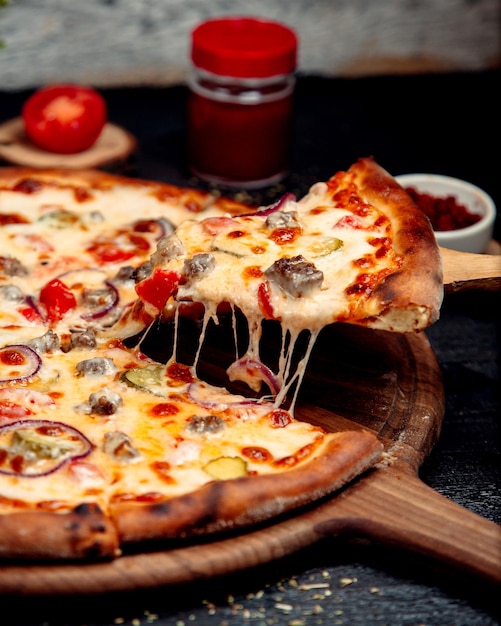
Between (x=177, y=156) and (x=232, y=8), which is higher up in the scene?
(x=232, y=8)

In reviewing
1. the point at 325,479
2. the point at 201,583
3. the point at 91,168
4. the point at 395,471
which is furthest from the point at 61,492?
the point at 91,168

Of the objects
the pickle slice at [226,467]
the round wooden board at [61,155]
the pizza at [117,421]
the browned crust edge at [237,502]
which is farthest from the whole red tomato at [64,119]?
the browned crust edge at [237,502]

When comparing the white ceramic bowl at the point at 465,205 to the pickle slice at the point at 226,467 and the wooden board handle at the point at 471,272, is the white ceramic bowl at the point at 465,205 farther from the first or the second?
the pickle slice at the point at 226,467

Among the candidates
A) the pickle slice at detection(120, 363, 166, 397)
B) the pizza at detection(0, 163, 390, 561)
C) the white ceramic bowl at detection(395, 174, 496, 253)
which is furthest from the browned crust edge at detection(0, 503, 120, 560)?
the white ceramic bowl at detection(395, 174, 496, 253)

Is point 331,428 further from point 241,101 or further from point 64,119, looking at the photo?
point 64,119

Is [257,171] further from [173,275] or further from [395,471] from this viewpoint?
[395,471]

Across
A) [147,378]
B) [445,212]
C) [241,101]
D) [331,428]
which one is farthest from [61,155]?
[331,428]
